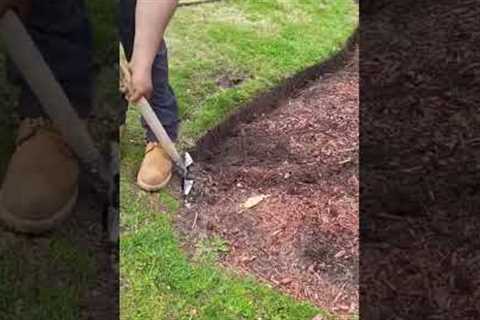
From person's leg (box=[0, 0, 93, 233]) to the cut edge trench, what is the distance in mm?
441

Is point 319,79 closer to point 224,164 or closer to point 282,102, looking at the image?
point 282,102

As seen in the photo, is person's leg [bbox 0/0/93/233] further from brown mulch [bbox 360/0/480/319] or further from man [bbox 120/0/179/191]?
brown mulch [bbox 360/0/480/319]

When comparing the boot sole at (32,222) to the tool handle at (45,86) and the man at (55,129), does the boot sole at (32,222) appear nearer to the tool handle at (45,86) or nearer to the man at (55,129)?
the man at (55,129)

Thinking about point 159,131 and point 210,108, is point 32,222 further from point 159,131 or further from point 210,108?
point 210,108

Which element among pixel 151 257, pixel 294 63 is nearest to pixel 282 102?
pixel 294 63

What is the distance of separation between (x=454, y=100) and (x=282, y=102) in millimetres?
564

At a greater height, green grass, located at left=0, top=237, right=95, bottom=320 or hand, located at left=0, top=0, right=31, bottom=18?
hand, located at left=0, top=0, right=31, bottom=18

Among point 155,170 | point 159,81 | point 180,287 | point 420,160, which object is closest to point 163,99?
point 159,81

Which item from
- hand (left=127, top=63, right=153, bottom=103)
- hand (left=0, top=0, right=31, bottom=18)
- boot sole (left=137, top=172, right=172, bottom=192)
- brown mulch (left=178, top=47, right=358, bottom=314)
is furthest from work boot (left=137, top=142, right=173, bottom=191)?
hand (left=0, top=0, right=31, bottom=18)

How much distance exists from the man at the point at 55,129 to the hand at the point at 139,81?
7.6 inches

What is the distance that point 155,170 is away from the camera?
103 inches

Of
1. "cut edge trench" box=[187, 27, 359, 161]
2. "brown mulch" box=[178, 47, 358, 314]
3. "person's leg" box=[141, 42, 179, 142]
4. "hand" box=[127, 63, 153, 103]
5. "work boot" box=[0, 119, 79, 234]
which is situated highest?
"hand" box=[127, 63, 153, 103]

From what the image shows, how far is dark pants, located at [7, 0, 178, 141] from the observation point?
2418 mm

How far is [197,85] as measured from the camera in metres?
3.15
